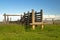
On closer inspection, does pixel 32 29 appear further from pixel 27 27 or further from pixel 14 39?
pixel 14 39

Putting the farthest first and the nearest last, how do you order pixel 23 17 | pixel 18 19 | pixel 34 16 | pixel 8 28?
1. pixel 18 19
2. pixel 23 17
3. pixel 34 16
4. pixel 8 28

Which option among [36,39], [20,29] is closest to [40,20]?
[20,29]

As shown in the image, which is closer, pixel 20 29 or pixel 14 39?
pixel 14 39

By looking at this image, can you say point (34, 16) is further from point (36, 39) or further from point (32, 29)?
point (36, 39)

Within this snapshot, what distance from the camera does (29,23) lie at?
77.3 feet

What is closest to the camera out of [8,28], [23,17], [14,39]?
[14,39]

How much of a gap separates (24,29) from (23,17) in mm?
5733

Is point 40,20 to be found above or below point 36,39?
above

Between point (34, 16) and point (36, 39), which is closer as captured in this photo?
point (36, 39)

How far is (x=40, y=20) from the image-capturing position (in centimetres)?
2470

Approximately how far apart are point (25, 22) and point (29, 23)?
1.97 meters

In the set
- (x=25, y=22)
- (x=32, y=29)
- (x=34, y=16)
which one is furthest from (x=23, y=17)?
(x=32, y=29)

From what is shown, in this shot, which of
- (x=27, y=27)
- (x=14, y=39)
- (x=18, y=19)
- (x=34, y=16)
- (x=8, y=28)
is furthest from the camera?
(x=18, y=19)

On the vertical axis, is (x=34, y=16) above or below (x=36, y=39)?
above
